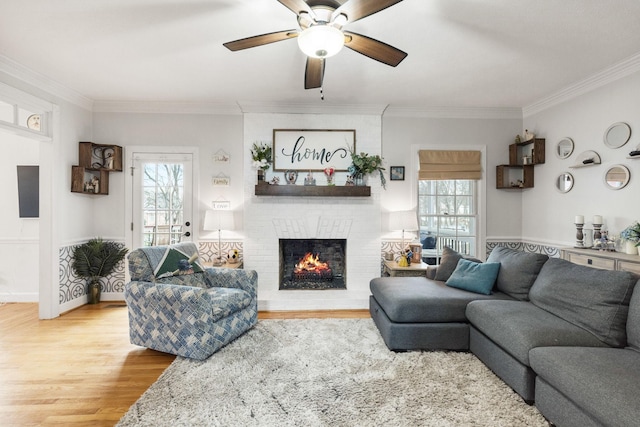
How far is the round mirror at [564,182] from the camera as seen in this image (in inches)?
148

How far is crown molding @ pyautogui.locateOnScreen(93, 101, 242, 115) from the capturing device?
429 cm

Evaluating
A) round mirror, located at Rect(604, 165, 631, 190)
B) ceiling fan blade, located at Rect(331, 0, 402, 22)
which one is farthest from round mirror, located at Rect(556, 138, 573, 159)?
ceiling fan blade, located at Rect(331, 0, 402, 22)

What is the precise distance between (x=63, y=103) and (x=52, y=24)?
1.71 metres

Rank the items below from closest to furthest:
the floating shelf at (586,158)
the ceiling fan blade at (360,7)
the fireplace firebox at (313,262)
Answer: the ceiling fan blade at (360,7), the floating shelf at (586,158), the fireplace firebox at (313,262)

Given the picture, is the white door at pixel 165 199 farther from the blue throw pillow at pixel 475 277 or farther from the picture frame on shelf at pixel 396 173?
the blue throw pillow at pixel 475 277

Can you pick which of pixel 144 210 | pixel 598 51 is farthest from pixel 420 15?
pixel 144 210

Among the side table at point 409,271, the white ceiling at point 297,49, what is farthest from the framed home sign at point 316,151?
the side table at point 409,271

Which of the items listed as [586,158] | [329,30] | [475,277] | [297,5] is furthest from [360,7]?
[586,158]

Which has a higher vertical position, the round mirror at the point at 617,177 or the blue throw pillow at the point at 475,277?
the round mirror at the point at 617,177

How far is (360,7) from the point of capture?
70.6 inches

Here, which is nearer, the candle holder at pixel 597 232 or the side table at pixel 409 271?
the candle holder at pixel 597 232

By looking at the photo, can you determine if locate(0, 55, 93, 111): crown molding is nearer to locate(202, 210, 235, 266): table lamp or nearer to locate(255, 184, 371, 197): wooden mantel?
locate(202, 210, 235, 266): table lamp

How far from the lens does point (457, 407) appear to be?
202 cm

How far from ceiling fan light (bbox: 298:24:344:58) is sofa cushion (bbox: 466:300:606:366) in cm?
221
